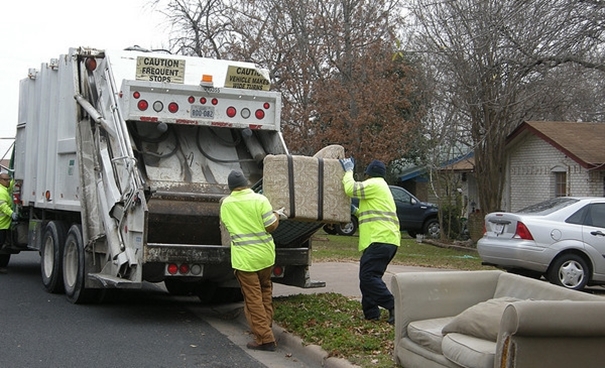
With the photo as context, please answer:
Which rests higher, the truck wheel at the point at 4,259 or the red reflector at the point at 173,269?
the red reflector at the point at 173,269

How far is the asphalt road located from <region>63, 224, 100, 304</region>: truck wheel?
135 millimetres

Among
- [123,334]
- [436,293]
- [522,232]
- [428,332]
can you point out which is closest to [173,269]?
[123,334]

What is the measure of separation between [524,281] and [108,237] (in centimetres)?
445

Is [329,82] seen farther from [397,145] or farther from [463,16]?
[463,16]

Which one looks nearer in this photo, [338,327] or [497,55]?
[338,327]

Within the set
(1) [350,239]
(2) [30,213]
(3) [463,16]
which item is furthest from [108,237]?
(1) [350,239]

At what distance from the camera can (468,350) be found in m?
5.40

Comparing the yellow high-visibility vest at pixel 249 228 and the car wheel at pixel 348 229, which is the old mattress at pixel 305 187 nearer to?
the yellow high-visibility vest at pixel 249 228

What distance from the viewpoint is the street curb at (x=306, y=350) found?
268 inches

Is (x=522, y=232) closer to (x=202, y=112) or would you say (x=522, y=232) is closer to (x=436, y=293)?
(x=202, y=112)

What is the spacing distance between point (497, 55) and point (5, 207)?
9853mm

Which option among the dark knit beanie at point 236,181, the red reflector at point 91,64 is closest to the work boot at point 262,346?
the dark knit beanie at point 236,181

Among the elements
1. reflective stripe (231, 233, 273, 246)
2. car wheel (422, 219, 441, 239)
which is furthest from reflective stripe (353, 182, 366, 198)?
car wheel (422, 219, 441, 239)

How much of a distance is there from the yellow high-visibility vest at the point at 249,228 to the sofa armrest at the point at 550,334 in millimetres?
3025
